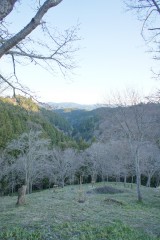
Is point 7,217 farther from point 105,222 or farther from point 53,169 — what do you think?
point 53,169

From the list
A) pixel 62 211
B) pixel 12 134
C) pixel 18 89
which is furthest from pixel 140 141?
pixel 12 134

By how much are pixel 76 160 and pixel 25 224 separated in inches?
1840

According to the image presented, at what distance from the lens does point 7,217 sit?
12.1 meters

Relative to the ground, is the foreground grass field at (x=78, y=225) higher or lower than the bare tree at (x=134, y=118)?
lower

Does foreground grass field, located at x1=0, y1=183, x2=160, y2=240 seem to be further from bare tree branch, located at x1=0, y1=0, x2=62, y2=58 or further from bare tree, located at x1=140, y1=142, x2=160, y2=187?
bare tree, located at x1=140, y1=142, x2=160, y2=187

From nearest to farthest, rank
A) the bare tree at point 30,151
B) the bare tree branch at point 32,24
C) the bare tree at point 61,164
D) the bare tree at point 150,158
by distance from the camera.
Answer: the bare tree branch at point 32,24, the bare tree at point 30,151, the bare tree at point 150,158, the bare tree at point 61,164

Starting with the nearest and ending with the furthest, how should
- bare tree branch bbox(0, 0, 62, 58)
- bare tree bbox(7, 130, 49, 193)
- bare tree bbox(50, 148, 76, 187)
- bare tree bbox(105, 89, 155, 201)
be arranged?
bare tree branch bbox(0, 0, 62, 58)
bare tree bbox(105, 89, 155, 201)
bare tree bbox(7, 130, 49, 193)
bare tree bbox(50, 148, 76, 187)

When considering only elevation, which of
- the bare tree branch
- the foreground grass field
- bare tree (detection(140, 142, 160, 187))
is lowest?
the foreground grass field

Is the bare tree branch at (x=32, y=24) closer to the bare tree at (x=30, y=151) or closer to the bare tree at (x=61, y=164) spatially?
the bare tree at (x=30, y=151)

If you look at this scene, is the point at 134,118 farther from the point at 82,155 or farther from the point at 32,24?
the point at 82,155

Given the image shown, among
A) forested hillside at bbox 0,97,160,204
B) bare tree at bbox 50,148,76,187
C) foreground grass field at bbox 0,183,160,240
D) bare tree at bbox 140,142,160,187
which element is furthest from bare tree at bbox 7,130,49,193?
foreground grass field at bbox 0,183,160,240

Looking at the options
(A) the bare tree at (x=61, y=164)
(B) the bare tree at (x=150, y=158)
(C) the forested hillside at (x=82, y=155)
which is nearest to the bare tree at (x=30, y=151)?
(C) the forested hillside at (x=82, y=155)

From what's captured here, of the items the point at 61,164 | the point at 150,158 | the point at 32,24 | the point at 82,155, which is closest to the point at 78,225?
the point at 32,24

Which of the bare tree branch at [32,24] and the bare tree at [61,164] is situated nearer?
the bare tree branch at [32,24]
